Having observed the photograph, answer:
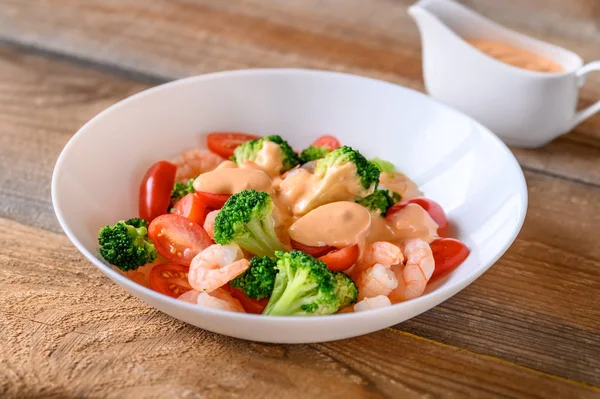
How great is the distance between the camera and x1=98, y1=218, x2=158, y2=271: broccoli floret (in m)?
2.00

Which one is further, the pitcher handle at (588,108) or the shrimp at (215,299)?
the pitcher handle at (588,108)

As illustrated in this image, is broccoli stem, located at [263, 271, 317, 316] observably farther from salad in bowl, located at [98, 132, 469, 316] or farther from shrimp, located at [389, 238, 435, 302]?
shrimp, located at [389, 238, 435, 302]

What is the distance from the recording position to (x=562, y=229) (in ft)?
8.36

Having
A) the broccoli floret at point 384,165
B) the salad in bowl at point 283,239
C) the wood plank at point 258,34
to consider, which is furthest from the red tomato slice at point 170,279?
the wood plank at point 258,34

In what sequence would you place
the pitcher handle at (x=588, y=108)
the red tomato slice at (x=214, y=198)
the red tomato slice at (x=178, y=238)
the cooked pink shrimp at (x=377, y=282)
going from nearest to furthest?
1. the cooked pink shrimp at (x=377, y=282)
2. the red tomato slice at (x=178, y=238)
3. the red tomato slice at (x=214, y=198)
4. the pitcher handle at (x=588, y=108)

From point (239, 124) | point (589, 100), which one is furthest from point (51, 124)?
point (589, 100)

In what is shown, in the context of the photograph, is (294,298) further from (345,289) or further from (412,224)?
(412,224)

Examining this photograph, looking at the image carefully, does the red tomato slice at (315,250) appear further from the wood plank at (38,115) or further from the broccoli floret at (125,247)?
the wood plank at (38,115)

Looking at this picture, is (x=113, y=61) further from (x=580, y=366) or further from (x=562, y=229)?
(x=580, y=366)

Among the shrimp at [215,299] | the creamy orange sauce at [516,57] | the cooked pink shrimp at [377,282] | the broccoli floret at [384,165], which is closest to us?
the shrimp at [215,299]

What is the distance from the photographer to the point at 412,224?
2.19m

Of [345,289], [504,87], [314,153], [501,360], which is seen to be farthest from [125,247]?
[504,87]

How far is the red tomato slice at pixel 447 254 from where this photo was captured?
6.98 ft

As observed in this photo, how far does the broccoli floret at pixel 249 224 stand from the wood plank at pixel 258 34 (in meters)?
1.49
